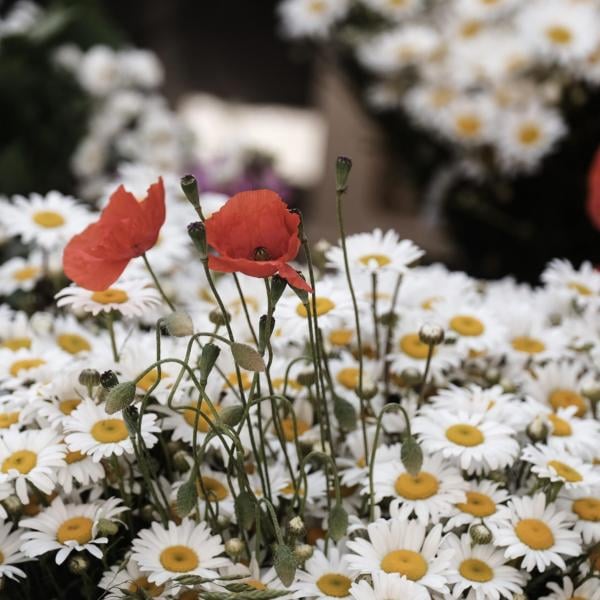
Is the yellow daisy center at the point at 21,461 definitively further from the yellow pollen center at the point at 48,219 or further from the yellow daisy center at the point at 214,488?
the yellow pollen center at the point at 48,219

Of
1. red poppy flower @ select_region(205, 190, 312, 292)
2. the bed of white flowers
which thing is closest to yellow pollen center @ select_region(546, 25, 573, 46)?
the bed of white flowers

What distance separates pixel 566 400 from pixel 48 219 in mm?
371

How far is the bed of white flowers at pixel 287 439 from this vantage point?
1.52ft

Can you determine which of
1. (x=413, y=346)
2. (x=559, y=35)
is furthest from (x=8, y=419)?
(x=559, y=35)

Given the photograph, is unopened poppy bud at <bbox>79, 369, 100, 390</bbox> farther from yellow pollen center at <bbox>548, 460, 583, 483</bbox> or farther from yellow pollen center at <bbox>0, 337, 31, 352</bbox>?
yellow pollen center at <bbox>548, 460, 583, 483</bbox>

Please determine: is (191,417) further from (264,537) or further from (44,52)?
(44,52)

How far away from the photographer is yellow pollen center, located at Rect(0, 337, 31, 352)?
0.62 meters

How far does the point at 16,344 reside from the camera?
2.05ft

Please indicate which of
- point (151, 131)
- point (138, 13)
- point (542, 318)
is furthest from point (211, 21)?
point (542, 318)

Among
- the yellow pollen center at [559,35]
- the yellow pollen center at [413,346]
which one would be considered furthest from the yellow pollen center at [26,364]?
the yellow pollen center at [559,35]

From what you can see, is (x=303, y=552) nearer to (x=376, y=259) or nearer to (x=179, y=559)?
(x=179, y=559)

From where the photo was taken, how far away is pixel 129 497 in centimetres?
52

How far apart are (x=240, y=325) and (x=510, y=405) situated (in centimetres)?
18

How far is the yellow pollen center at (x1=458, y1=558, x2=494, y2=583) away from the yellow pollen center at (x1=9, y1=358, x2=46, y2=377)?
0.27 meters
